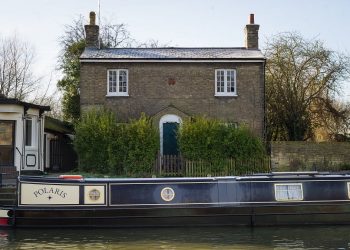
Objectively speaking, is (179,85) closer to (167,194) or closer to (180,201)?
(167,194)

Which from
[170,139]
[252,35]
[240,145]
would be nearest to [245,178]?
[240,145]

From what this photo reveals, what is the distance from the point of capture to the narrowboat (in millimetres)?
14320

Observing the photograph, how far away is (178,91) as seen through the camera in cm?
2364

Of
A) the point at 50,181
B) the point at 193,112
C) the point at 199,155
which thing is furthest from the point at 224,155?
the point at 50,181

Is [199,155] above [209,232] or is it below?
above

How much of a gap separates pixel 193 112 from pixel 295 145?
15.7 feet

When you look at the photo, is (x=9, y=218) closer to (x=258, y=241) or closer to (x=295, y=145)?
(x=258, y=241)

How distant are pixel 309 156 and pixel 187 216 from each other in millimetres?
10029

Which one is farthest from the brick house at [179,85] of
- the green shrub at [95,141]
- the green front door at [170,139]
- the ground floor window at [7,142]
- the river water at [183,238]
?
the river water at [183,238]

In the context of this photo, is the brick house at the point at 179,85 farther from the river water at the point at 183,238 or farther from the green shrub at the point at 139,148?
the river water at the point at 183,238

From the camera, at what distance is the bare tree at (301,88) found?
28172 mm

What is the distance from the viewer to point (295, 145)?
22.6 meters

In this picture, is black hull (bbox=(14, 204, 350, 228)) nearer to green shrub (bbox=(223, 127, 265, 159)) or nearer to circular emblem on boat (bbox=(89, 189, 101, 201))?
circular emblem on boat (bbox=(89, 189, 101, 201))

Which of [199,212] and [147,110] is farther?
[147,110]
